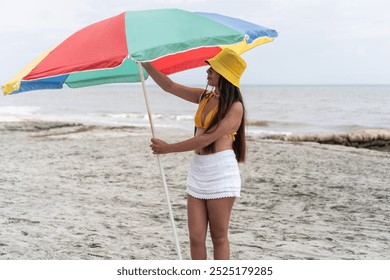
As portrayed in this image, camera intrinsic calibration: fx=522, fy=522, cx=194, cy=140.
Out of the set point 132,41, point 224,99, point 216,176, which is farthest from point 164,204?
point 132,41

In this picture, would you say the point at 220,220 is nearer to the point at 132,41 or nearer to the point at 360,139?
the point at 132,41

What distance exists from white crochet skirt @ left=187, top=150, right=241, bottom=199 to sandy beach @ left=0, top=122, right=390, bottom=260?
6.29ft

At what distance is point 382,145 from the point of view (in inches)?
580

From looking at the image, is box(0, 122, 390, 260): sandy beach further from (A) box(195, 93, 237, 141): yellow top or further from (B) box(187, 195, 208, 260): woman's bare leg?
(A) box(195, 93, 237, 141): yellow top

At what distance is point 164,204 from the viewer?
6.96m

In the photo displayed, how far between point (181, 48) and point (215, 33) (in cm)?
27

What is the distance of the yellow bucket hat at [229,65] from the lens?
3072 millimetres

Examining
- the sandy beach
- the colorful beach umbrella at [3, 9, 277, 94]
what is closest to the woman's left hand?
the colorful beach umbrella at [3, 9, 277, 94]

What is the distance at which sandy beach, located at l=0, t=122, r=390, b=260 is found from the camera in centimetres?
513

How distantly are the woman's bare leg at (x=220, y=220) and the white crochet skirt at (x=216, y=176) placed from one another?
0.16 feet

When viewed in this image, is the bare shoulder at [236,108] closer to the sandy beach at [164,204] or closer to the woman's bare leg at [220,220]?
the woman's bare leg at [220,220]

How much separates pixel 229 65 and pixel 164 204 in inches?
163

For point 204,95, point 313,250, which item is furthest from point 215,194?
point 313,250

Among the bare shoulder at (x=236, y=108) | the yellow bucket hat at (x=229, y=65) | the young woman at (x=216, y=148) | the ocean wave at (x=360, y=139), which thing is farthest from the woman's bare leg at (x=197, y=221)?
the ocean wave at (x=360, y=139)
